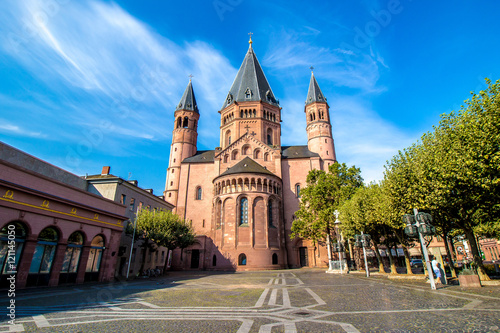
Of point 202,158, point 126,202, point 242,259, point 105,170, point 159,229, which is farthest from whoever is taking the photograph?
point 202,158

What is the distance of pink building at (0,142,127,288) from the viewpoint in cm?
1452

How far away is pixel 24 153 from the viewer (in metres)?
18.7

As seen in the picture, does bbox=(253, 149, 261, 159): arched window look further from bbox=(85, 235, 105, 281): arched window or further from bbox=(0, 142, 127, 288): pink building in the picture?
bbox=(85, 235, 105, 281): arched window

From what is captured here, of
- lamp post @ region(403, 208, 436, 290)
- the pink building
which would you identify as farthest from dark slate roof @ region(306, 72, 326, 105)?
lamp post @ region(403, 208, 436, 290)

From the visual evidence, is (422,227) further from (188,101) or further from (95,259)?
(188,101)

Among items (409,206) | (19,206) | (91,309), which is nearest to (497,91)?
(409,206)

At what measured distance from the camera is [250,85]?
192 feet

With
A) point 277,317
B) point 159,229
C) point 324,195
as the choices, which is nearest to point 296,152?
point 324,195

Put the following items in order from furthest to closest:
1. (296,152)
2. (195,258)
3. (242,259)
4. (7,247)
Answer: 1. (296,152)
2. (195,258)
3. (242,259)
4. (7,247)

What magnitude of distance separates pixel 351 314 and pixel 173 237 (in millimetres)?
24566

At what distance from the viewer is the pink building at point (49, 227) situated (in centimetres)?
1452

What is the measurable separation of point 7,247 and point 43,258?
242 cm

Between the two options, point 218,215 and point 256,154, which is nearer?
point 218,215

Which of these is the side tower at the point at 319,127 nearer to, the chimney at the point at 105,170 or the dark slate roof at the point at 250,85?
the dark slate roof at the point at 250,85
